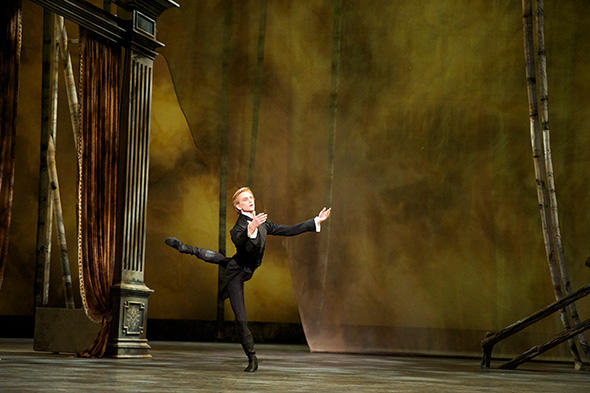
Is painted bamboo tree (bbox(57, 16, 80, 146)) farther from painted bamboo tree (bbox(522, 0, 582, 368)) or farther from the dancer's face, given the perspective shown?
painted bamboo tree (bbox(522, 0, 582, 368))

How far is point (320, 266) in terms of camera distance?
30.2ft

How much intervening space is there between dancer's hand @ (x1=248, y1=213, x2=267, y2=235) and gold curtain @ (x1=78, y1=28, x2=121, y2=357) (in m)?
2.15

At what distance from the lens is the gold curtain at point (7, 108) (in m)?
6.09

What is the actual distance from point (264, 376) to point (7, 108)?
8.57 ft

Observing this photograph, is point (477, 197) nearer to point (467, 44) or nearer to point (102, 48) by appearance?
point (467, 44)

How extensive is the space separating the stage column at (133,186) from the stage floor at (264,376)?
0.38 meters

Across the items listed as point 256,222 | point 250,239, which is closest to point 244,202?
point 250,239

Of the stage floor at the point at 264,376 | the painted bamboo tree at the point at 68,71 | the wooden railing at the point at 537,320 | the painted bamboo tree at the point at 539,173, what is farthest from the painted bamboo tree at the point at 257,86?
the wooden railing at the point at 537,320

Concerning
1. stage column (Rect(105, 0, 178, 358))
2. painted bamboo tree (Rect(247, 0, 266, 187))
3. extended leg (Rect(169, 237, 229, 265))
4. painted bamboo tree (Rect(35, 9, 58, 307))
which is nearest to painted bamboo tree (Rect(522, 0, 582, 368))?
painted bamboo tree (Rect(247, 0, 266, 187))

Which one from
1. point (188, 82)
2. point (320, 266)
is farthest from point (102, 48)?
point (320, 266)

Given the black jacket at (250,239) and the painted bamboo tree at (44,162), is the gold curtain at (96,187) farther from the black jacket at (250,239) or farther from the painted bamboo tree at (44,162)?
the painted bamboo tree at (44,162)

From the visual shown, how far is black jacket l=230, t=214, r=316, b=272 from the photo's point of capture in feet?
18.5

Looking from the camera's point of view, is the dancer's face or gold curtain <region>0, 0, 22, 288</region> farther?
gold curtain <region>0, 0, 22, 288</region>

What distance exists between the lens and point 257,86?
30.7 ft
